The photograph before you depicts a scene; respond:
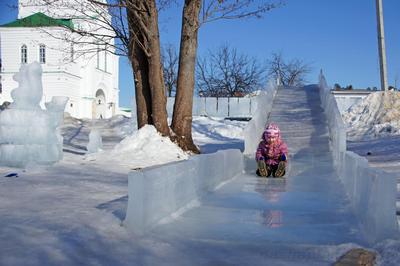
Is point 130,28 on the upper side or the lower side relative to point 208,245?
upper

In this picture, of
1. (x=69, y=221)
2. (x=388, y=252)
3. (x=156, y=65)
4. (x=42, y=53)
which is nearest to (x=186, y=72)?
(x=156, y=65)

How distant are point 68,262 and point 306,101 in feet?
71.6

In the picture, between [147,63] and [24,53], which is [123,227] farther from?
[24,53]

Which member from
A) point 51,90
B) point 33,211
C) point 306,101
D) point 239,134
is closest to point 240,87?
point 51,90

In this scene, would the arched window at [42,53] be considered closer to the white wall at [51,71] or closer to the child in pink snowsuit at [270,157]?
the white wall at [51,71]

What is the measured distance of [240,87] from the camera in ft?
203

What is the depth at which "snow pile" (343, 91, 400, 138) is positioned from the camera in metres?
24.7

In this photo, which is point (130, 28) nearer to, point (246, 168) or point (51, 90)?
point (246, 168)

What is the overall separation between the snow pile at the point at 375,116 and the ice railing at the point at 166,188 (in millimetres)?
16620

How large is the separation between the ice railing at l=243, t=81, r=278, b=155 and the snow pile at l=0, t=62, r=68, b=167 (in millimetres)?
6093

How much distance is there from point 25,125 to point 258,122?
929 centimetres

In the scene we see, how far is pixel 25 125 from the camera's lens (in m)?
11.2

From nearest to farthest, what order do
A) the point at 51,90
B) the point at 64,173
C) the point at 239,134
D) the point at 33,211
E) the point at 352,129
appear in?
the point at 33,211
the point at 64,173
the point at 352,129
the point at 239,134
the point at 51,90

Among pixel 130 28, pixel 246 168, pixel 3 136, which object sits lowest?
pixel 246 168
